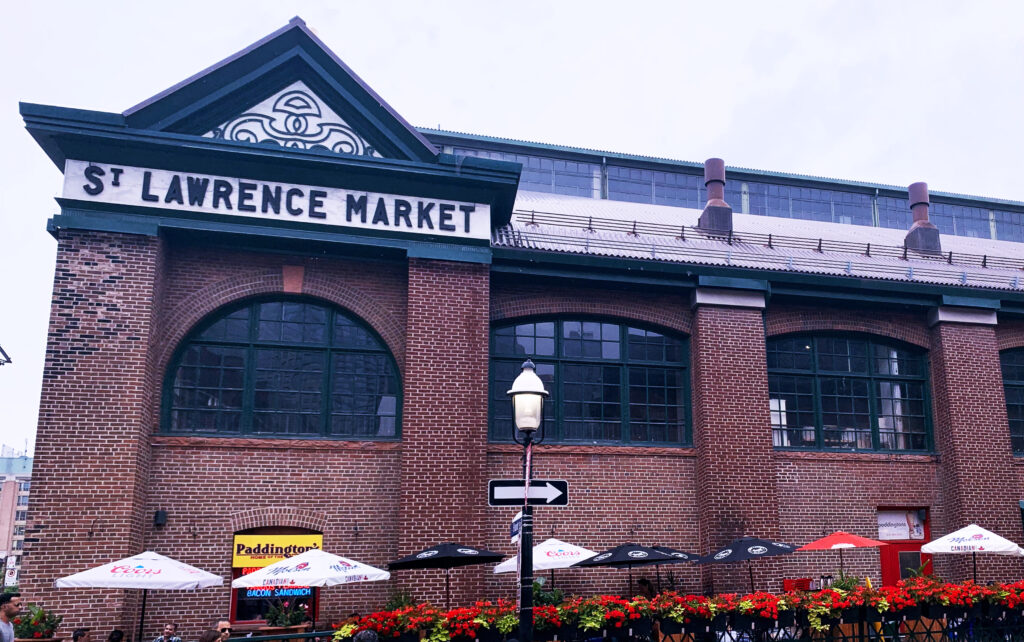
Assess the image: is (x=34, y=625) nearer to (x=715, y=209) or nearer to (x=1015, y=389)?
(x=715, y=209)

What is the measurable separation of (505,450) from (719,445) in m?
4.29

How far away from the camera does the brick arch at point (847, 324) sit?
19.7 metres

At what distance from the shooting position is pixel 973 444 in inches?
770

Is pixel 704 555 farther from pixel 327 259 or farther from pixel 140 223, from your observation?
pixel 140 223

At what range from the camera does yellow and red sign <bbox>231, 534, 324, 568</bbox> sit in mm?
15680

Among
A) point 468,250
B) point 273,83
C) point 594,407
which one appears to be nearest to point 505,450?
point 594,407

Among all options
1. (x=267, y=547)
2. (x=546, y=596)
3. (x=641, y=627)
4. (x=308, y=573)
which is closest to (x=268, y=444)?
(x=267, y=547)

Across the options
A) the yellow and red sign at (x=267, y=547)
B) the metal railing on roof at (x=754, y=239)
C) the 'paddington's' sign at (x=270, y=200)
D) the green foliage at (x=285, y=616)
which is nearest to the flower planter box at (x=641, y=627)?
the green foliage at (x=285, y=616)

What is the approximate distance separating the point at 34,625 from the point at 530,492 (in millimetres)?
8523

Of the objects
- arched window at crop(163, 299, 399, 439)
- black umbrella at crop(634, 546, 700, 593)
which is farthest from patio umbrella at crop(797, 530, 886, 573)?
arched window at crop(163, 299, 399, 439)

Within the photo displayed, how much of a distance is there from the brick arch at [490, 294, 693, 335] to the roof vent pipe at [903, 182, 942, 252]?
11.9 metres

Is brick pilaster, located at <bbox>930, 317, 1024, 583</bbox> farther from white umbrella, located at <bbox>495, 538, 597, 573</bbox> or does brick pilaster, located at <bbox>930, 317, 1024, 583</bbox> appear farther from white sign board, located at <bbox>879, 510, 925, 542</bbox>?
white umbrella, located at <bbox>495, 538, 597, 573</bbox>

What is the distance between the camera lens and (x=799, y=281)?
19.3m

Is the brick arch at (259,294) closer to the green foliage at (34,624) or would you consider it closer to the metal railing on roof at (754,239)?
the green foliage at (34,624)
